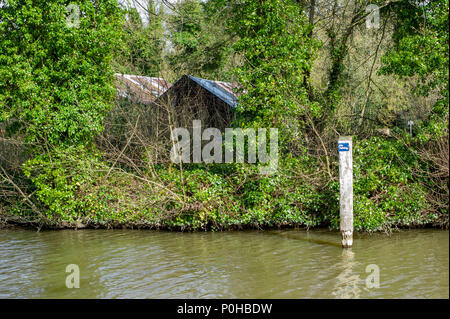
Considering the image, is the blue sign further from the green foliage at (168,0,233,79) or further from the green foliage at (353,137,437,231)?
the green foliage at (168,0,233,79)

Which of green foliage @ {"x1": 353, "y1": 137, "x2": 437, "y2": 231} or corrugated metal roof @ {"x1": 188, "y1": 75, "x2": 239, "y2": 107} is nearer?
green foliage @ {"x1": 353, "y1": 137, "x2": 437, "y2": 231}

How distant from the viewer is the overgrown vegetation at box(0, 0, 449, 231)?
1237 centimetres

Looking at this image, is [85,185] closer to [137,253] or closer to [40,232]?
[40,232]

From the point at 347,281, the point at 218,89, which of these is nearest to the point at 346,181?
the point at 347,281

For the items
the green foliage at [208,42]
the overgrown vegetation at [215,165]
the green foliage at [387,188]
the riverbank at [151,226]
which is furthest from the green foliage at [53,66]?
the green foliage at [387,188]

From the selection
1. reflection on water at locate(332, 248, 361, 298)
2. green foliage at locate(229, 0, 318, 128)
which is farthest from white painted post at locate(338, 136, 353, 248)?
green foliage at locate(229, 0, 318, 128)

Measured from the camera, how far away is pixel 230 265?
33.0 feet

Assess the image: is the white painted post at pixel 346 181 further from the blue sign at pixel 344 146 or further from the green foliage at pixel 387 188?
the green foliage at pixel 387 188

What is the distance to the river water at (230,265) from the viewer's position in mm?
8336

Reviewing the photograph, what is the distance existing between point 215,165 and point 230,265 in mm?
5127

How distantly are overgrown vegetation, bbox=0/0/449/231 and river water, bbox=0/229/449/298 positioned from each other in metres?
0.75

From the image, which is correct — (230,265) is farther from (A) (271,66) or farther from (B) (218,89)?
(B) (218,89)

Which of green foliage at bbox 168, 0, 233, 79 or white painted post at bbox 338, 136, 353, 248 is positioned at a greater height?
green foliage at bbox 168, 0, 233, 79
